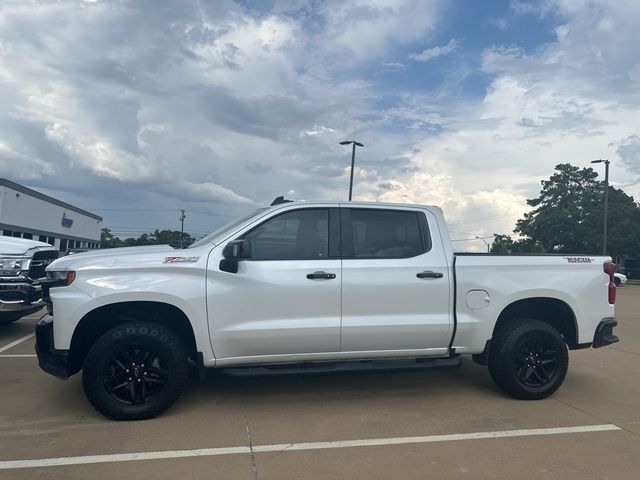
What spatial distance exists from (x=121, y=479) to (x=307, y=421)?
1.64 m

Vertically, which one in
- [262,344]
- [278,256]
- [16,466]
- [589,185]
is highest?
[589,185]

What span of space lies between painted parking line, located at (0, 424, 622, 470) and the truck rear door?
39.0 inches

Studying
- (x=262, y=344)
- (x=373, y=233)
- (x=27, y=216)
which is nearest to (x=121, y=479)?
(x=262, y=344)

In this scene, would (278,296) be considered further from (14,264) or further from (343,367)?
(14,264)

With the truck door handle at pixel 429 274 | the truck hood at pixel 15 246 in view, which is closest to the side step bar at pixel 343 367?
the truck door handle at pixel 429 274

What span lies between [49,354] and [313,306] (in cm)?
233

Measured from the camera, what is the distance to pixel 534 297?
534 cm

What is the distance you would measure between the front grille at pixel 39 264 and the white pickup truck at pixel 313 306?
353 centimetres

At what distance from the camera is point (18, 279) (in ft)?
24.5

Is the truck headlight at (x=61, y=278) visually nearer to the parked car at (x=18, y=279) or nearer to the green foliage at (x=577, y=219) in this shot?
the parked car at (x=18, y=279)

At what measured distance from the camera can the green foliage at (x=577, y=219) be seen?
1669 inches

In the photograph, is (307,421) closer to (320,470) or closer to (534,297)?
(320,470)

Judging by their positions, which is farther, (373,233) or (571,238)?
(571,238)

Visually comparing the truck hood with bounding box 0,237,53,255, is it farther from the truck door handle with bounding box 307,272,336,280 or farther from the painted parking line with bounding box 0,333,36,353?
the truck door handle with bounding box 307,272,336,280
